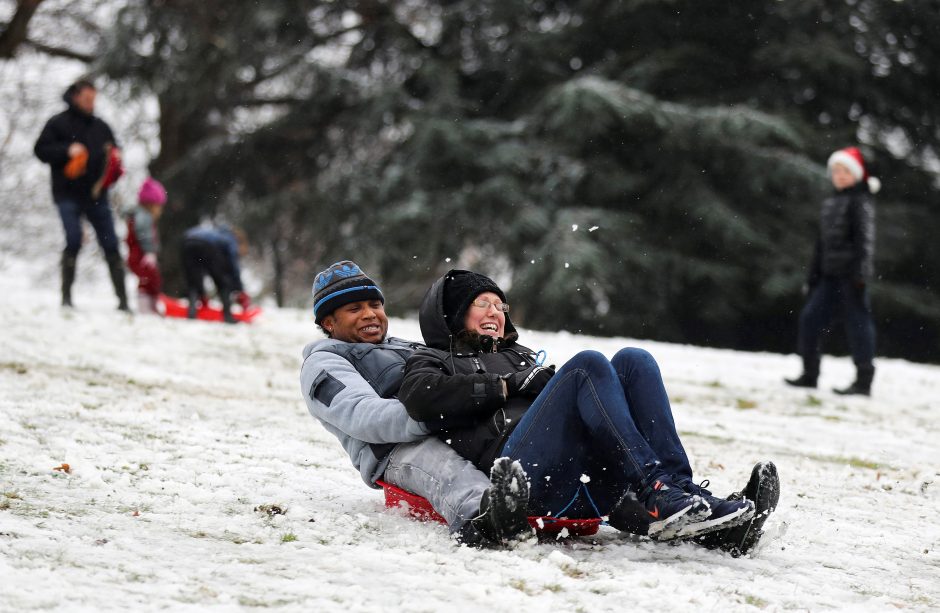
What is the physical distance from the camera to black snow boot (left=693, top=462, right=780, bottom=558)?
2984 millimetres

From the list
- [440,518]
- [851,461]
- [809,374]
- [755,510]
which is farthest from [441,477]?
[809,374]

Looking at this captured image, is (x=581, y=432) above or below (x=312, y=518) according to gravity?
above

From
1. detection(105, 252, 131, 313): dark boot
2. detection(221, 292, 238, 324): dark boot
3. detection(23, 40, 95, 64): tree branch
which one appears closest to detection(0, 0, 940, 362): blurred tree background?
detection(23, 40, 95, 64): tree branch

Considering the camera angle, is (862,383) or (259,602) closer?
(259,602)

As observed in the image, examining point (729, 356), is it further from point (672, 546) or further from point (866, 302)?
point (672, 546)

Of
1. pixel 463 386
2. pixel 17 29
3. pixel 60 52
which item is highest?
pixel 17 29

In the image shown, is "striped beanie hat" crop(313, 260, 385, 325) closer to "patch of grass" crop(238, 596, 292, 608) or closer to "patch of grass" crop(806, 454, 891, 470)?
"patch of grass" crop(238, 596, 292, 608)

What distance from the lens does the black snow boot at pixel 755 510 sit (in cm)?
298

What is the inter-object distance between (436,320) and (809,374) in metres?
5.58

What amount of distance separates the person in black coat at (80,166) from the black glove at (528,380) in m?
6.87

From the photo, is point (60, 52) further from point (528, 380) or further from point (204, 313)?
point (528, 380)

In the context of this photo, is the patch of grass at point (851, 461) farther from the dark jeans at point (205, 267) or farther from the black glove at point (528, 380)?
the dark jeans at point (205, 267)

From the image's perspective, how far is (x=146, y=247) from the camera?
35.2 feet

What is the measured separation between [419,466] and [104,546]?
37.7 inches
